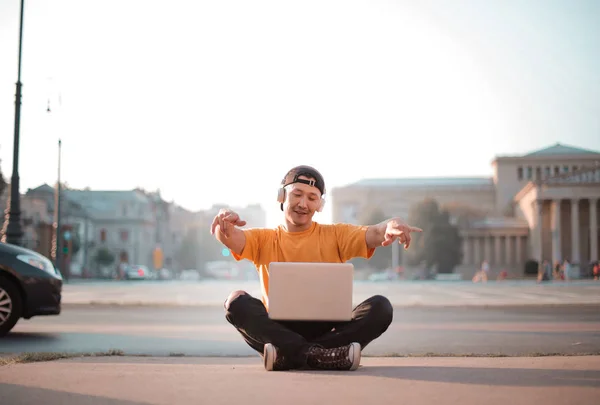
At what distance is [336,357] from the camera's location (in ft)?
14.9

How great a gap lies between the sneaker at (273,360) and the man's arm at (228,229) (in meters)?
0.69

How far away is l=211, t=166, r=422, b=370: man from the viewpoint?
181 inches

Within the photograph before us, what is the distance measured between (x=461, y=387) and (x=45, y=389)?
197cm

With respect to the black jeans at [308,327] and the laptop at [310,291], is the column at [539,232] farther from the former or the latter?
the laptop at [310,291]

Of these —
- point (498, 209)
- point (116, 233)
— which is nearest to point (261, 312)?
point (116, 233)

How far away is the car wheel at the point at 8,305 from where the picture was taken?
9.09 m

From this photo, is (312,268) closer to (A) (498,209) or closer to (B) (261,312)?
(B) (261,312)

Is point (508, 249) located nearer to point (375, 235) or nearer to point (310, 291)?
point (375, 235)

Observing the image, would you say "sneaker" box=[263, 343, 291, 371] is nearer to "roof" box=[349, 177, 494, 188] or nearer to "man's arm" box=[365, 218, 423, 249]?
"man's arm" box=[365, 218, 423, 249]

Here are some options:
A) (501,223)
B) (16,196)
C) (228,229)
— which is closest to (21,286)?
(228,229)

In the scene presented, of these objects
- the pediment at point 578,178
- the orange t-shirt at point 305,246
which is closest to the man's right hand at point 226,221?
the orange t-shirt at point 305,246

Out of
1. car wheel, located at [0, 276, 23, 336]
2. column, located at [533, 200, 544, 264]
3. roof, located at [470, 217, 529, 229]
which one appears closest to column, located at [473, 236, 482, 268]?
roof, located at [470, 217, 529, 229]

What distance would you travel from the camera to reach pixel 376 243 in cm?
501

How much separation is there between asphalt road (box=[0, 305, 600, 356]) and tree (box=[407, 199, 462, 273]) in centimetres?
7127
